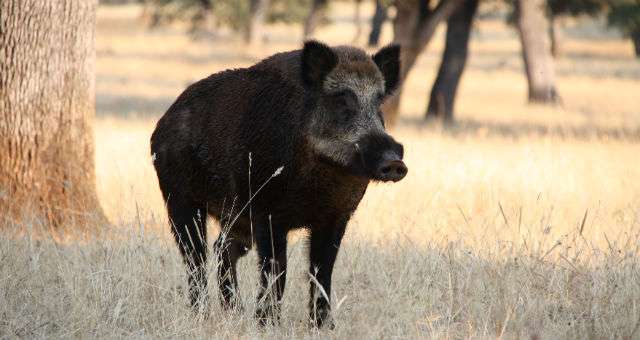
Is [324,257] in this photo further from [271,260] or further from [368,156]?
[368,156]

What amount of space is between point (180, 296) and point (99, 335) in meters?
0.60

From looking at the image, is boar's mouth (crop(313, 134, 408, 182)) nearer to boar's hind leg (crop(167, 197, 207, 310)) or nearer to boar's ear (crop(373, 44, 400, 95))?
boar's ear (crop(373, 44, 400, 95))

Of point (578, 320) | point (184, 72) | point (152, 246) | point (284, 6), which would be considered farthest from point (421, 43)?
point (284, 6)

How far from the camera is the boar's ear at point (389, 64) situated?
18.7ft

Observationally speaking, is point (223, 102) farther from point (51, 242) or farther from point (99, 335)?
point (51, 242)

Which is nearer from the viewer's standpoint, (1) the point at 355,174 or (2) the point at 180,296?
(1) the point at 355,174

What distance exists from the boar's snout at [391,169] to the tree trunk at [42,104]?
346cm

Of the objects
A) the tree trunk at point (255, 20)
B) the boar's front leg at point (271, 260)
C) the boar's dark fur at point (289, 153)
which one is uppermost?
the boar's dark fur at point (289, 153)

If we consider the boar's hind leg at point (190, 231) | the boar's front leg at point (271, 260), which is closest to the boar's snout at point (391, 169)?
the boar's front leg at point (271, 260)

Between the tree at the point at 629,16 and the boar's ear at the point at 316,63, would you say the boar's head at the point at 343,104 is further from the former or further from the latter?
the tree at the point at 629,16

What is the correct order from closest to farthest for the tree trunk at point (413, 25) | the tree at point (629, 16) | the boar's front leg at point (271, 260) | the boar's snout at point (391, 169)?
the boar's snout at point (391, 169), the boar's front leg at point (271, 260), the tree trunk at point (413, 25), the tree at point (629, 16)

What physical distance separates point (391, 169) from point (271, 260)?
38.8 inches

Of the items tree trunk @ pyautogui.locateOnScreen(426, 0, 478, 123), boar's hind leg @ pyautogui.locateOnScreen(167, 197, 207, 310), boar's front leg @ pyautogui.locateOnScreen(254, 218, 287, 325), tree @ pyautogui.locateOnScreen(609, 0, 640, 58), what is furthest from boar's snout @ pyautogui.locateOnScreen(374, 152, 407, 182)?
tree trunk @ pyautogui.locateOnScreen(426, 0, 478, 123)

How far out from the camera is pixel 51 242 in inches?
287
